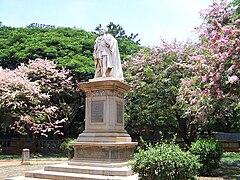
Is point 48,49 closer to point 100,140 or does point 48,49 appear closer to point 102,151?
point 100,140

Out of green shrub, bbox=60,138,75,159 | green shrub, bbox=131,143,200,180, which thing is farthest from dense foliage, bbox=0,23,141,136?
green shrub, bbox=131,143,200,180

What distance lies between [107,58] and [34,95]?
1237 centimetres

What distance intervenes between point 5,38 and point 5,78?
8.39 m

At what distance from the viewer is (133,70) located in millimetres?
20234

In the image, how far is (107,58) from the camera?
11273 mm

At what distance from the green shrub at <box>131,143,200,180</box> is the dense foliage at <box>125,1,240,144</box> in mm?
3089

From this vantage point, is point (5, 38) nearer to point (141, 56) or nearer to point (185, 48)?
point (141, 56)

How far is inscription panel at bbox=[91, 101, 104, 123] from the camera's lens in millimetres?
10711

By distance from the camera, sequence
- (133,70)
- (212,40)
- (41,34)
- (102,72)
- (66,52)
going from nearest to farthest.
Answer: (212,40) < (102,72) < (133,70) < (66,52) < (41,34)

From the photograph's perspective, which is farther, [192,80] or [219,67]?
[192,80]

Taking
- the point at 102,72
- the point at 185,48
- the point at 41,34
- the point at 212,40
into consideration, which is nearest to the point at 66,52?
the point at 41,34

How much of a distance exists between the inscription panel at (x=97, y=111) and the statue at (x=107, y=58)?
3.57ft

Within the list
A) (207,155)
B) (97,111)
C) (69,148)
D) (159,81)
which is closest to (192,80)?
(207,155)

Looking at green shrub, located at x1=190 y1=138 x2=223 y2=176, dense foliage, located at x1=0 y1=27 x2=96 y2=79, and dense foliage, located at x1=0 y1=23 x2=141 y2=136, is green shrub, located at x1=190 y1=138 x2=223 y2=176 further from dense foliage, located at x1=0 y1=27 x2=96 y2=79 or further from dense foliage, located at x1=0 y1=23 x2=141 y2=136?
dense foliage, located at x1=0 y1=27 x2=96 y2=79
